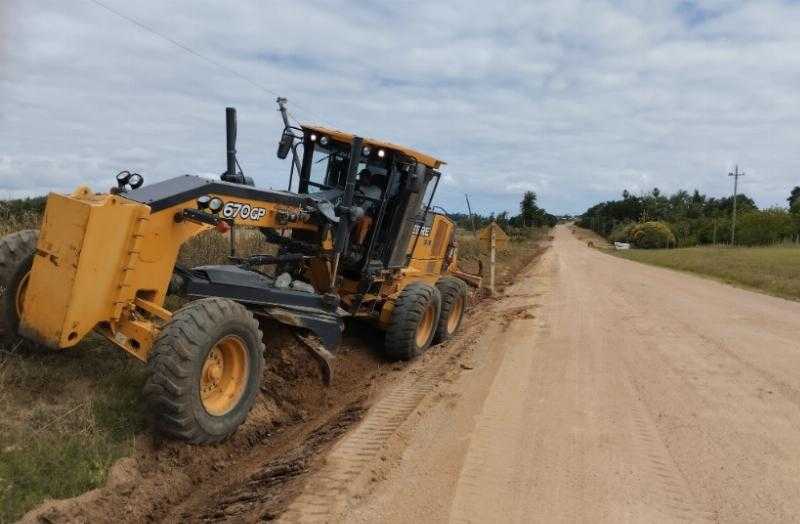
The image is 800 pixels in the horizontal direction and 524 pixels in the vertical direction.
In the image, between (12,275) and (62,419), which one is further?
(12,275)

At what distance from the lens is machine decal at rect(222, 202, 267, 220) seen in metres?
5.75

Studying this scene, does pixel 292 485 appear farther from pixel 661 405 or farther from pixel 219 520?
pixel 661 405

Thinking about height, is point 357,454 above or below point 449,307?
below

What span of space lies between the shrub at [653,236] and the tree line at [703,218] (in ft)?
0.88

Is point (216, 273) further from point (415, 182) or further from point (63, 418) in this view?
point (415, 182)

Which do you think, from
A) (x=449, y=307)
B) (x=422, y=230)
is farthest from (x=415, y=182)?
(x=449, y=307)

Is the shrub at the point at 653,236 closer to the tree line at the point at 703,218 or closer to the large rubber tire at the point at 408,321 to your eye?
the tree line at the point at 703,218

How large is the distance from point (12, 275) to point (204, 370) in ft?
5.61

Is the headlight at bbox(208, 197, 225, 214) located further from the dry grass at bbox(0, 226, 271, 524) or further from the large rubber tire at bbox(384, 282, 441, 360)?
the large rubber tire at bbox(384, 282, 441, 360)

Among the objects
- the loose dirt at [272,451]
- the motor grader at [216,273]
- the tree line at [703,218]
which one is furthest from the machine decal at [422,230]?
the tree line at [703,218]

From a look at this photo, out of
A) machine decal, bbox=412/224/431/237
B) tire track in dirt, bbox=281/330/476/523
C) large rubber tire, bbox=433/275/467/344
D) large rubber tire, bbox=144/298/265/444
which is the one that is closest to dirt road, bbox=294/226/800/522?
tire track in dirt, bbox=281/330/476/523

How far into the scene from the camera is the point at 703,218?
73.9 metres

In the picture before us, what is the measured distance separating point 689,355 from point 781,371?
1068 mm

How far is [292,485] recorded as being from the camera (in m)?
4.57
